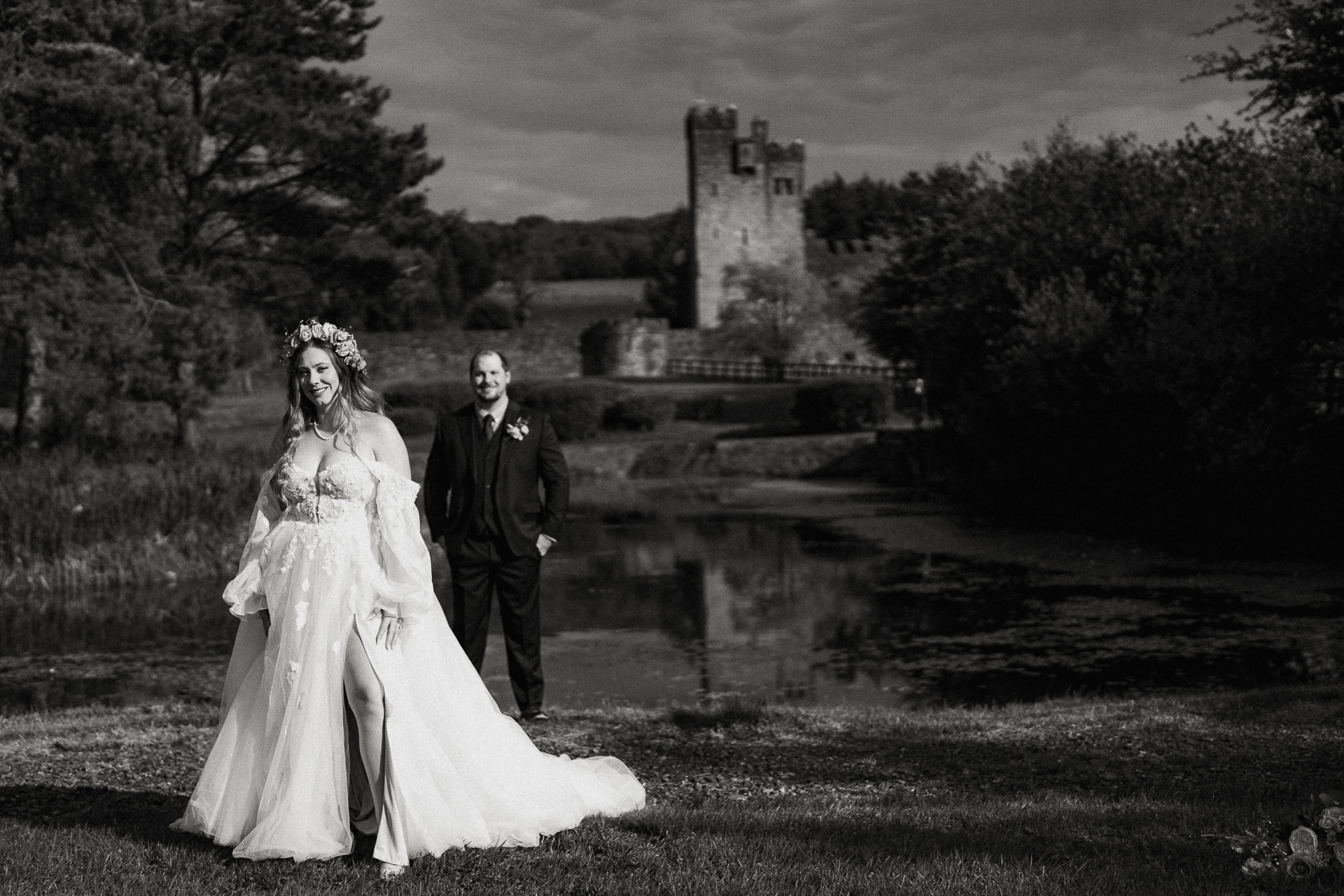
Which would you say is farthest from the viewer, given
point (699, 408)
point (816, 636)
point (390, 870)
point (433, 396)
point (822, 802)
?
point (699, 408)

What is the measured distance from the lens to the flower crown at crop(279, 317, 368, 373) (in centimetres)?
510

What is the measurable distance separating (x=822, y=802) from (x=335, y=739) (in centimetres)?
208

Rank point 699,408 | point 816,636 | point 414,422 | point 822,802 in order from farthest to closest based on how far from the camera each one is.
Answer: point 699,408
point 414,422
point 816,636
point 822,802

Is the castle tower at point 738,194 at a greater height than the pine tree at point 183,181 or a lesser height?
greater

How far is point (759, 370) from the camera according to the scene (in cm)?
5544

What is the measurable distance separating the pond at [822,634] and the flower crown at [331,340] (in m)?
4.99

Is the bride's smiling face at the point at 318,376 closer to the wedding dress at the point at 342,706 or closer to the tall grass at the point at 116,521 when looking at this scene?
the wedding dress at the point at 342,706

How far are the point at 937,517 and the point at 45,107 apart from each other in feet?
50.0

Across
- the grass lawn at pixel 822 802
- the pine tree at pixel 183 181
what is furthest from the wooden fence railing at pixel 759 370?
the grass lawn at pixel 822 802

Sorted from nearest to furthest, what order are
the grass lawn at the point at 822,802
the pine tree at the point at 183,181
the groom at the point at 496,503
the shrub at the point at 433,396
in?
the grass lawn at the point at 822,802, the groom at the point at 496,503, the pine tree at the point at 183,181, the shrub at the point at 433,396

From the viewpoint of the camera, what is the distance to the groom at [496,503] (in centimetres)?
798

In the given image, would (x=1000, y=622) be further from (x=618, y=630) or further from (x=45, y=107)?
(x=45, y=107)

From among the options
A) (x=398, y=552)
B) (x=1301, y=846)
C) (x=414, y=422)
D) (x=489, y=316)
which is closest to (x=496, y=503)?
(x=398, y=552)

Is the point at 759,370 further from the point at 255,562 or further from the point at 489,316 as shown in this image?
the point at 255,562
